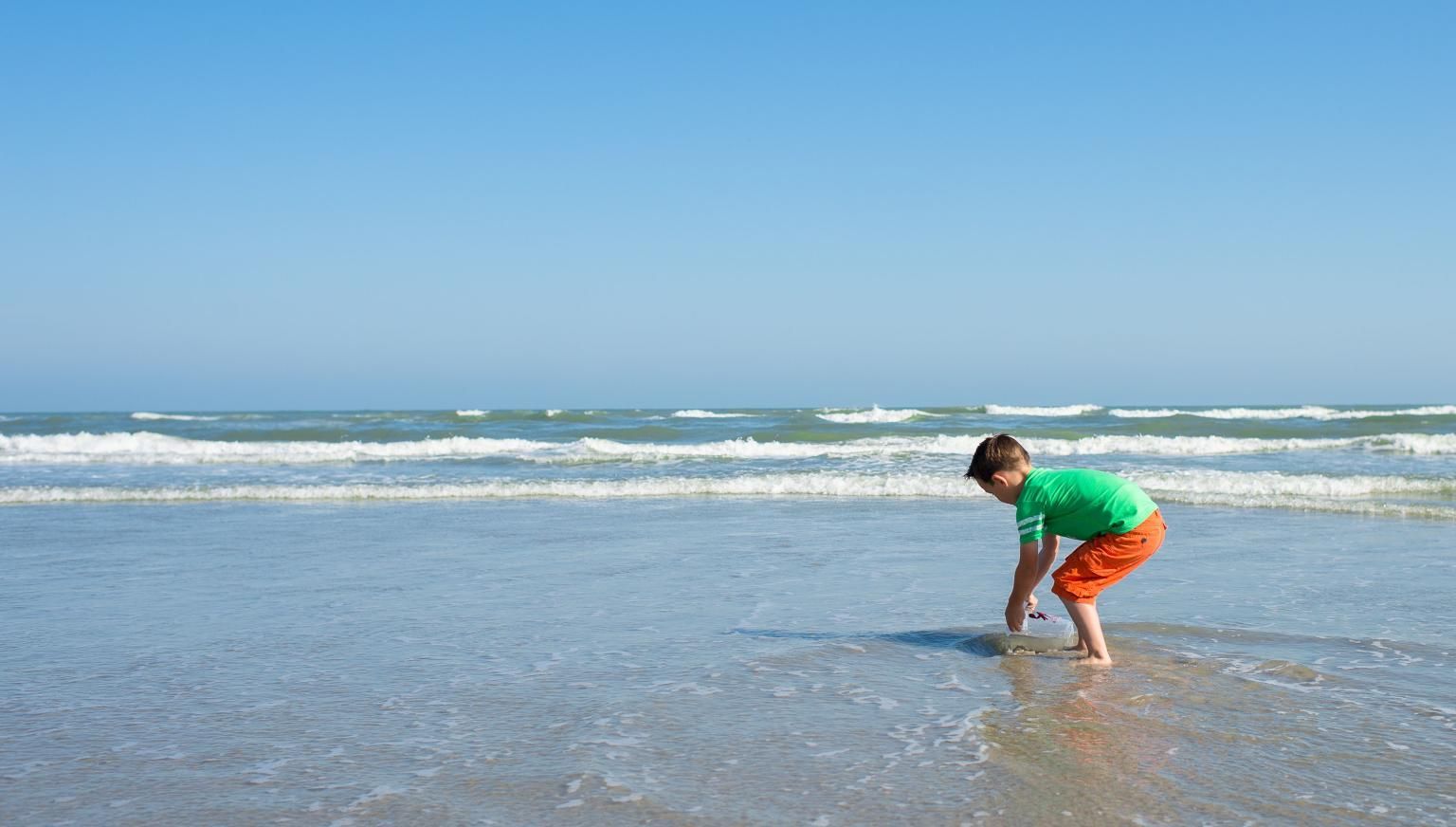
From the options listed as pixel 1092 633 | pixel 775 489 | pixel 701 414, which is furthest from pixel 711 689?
pixel 701 414

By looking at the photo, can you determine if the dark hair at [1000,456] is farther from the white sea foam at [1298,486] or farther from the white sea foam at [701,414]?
the white sea foam at [701,414]

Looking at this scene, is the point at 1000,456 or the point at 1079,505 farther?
the point at 1079,505

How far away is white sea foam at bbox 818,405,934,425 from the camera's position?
37.9 m

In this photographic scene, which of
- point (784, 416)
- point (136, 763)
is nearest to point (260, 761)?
point (136, 763)

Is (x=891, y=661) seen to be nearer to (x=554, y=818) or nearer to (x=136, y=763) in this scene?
(x=554, y=818)

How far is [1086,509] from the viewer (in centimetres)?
529

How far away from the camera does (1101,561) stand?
17.3 ft

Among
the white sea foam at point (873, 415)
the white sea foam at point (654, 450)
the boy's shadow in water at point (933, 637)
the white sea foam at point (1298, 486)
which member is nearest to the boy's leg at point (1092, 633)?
the boy's shadow in water at point (933, 637)

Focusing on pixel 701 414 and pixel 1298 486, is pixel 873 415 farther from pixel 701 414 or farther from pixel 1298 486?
pixel 1298 486

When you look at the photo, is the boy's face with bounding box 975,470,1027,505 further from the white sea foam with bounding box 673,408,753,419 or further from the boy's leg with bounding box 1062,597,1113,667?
the white sea foam with bounding box 673,408,753,419

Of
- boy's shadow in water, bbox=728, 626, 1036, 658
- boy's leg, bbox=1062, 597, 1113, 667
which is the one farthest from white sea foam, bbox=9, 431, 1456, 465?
boy's leg, bbox=1062, 597, 1113, 667

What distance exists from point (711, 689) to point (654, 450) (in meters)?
18.6

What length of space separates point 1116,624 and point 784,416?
116 feet

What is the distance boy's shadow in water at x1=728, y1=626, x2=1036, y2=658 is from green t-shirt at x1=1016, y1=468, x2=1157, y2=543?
671mm
